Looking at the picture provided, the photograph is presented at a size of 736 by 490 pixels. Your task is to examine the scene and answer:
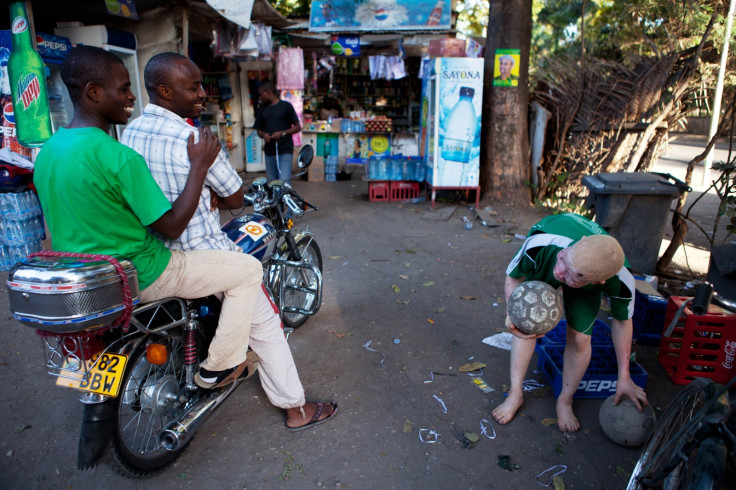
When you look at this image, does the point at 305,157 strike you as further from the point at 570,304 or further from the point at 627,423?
the point at 627,423

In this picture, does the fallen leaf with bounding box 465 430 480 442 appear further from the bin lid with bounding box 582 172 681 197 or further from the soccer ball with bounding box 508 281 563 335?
the bin lid with bounding box 582 172 681 197

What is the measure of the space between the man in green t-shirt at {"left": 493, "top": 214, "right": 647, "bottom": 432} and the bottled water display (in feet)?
15.6

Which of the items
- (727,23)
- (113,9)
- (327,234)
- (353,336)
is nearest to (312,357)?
(353,336)

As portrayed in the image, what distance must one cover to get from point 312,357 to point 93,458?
1720mm

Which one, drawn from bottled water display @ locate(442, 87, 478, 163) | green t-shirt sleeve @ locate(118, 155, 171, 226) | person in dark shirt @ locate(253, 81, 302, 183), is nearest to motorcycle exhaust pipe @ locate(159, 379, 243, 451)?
green t-shirt sleeve @ locate(118, 155, 171, 226)

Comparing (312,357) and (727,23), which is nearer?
(312,357)

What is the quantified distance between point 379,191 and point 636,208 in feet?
15.5

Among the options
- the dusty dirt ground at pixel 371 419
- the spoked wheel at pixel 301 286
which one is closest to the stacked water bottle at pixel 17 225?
the dusty dirt ground at pixel 371 419

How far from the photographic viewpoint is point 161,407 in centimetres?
240

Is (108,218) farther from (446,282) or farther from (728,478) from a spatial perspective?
(446,282)

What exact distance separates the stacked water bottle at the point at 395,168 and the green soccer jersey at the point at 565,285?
5712 mm

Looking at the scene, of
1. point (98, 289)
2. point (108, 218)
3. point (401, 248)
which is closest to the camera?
point (98, 289)

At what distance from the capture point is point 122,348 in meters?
2.11

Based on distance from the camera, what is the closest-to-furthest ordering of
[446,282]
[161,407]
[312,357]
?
[161,407]
[312,357]
[446,282]
